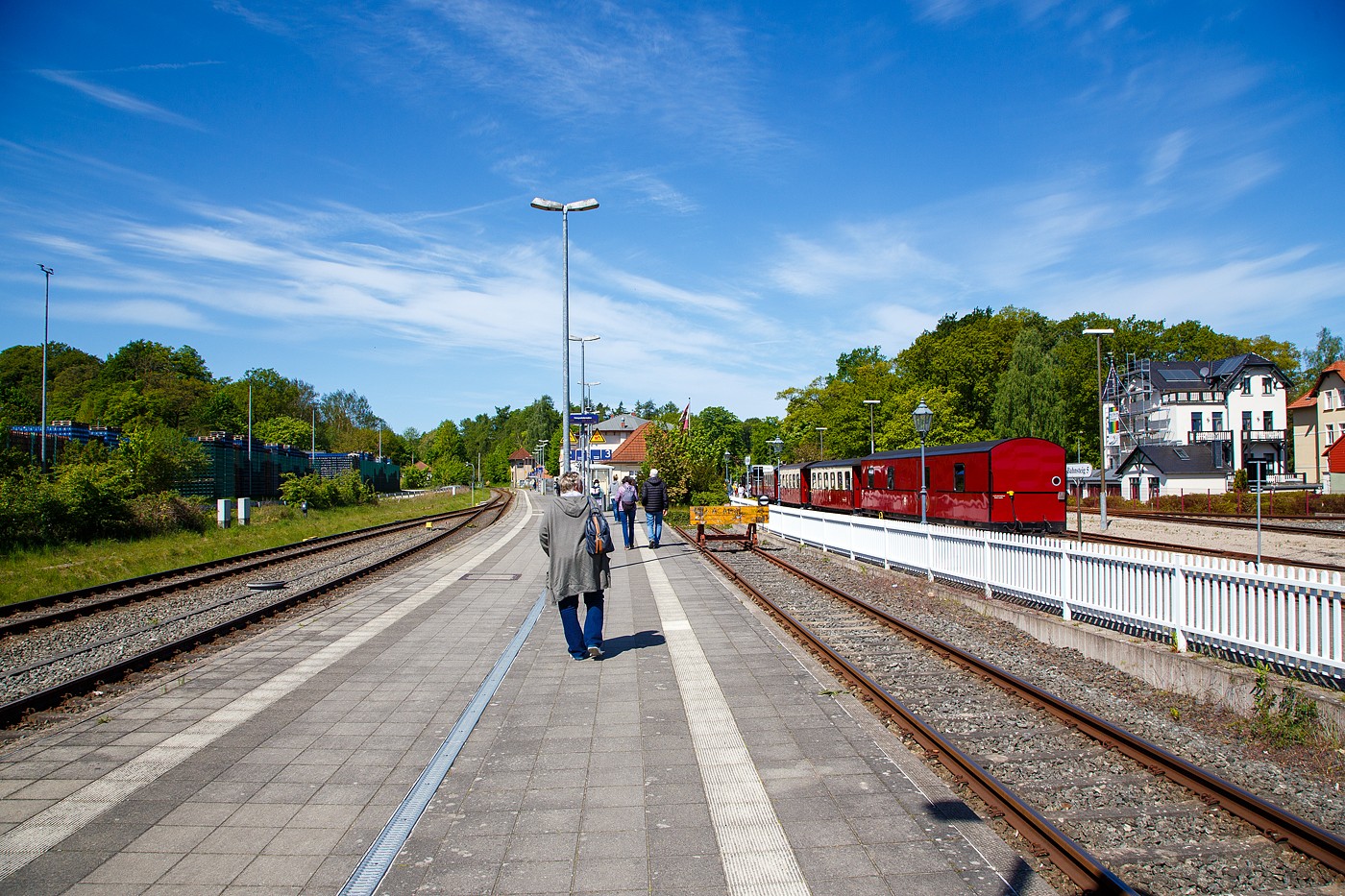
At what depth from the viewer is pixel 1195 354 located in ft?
260

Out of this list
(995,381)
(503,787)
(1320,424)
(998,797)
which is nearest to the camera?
(998,797)

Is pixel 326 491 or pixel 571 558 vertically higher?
pixel 571 558

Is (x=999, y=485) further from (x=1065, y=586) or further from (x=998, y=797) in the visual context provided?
(x=998, y=797)

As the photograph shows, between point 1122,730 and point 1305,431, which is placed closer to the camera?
point 1122,730

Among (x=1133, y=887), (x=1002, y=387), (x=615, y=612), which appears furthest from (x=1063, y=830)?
(x=1002, y=387)

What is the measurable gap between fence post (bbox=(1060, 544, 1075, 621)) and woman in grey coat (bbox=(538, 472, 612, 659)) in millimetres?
5768

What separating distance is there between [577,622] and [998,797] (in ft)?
14.0

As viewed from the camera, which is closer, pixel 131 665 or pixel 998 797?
pixel 998 797

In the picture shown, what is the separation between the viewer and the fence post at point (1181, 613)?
7.12 meters

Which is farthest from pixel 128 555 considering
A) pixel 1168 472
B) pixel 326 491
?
pixel 1168 472

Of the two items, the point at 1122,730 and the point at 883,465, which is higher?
the point at 883,465

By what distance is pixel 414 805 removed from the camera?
4.05 meters

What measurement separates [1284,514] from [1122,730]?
3477 centimetres

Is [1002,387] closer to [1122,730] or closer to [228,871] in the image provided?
[1122,730]
